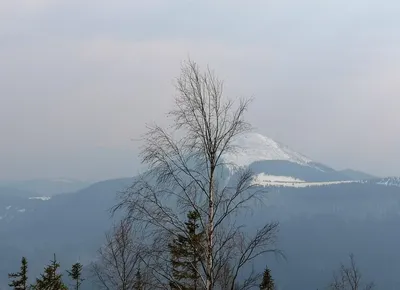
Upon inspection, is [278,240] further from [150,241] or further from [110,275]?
[110,275]

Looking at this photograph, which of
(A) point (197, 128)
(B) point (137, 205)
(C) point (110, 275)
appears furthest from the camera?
(C) point (110, 275)

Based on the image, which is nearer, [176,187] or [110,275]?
[176,187]

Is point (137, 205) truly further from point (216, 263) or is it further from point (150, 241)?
point (216, 263)

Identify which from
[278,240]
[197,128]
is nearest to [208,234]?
[278,240]

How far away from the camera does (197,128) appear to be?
15.8m

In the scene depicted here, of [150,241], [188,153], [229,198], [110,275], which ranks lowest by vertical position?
[110,275]

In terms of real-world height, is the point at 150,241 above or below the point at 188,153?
→ below

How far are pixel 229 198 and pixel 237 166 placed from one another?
0.99 m

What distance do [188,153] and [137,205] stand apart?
2004 mm

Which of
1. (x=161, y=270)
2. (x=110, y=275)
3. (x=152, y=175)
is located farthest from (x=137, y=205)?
(x=110, y=275)

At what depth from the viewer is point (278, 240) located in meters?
15.8

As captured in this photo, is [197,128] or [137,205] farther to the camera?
[197,128]

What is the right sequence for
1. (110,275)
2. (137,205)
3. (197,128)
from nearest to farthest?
(137,205), (197,128), (110,275)

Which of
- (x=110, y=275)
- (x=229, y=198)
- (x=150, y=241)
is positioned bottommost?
(x=110, y=275)
